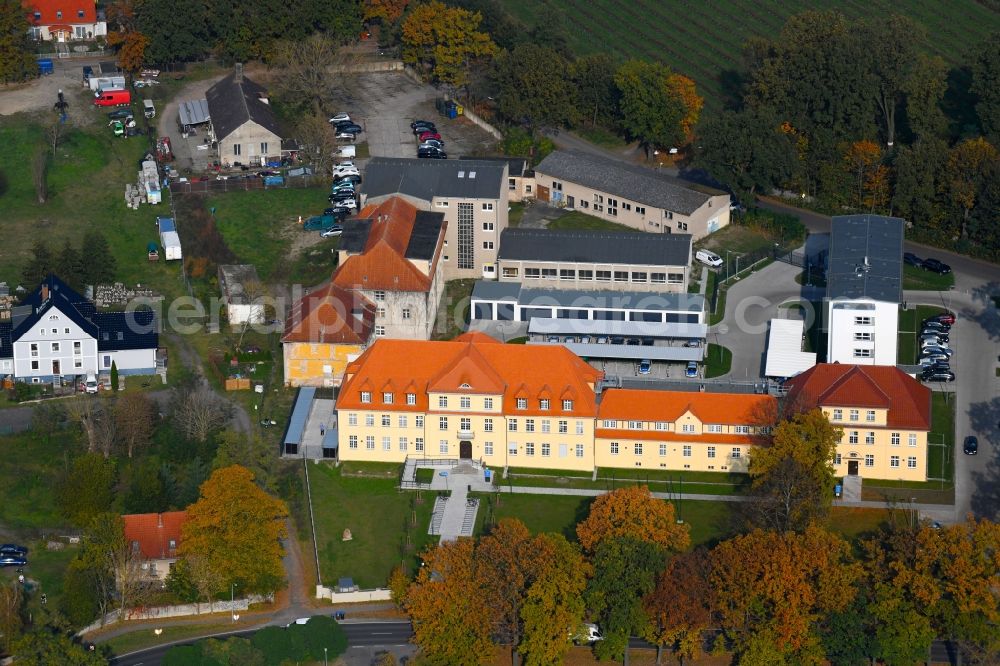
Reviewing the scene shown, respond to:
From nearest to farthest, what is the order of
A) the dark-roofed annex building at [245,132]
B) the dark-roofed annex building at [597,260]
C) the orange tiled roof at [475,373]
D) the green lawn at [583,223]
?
the orange tiled roof at [475,373], the dark-roofed annex building at [597,260], the green lawn at [583,223], the dark-roofed annex building at [245,132]

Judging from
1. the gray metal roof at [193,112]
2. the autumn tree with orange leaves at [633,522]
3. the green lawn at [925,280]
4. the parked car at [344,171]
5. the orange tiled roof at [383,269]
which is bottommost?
the autumn tree with orange leaves at [633,522]

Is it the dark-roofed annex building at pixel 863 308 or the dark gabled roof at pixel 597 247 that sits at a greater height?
the dark gabled roof at pixel 597 247

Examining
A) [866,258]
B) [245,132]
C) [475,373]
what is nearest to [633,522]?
[475,373]

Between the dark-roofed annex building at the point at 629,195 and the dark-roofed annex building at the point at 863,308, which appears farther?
the dark-roofed annex building at the point at 629,195

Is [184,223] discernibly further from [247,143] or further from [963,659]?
[963,659]

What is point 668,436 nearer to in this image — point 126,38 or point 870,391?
point 870,391

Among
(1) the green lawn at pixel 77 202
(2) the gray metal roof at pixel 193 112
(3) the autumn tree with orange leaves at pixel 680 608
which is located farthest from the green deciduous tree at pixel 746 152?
(3) the autumn tree with orange leaves at pixel 680 608

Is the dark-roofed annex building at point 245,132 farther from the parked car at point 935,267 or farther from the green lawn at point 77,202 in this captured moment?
the parked car at point 935,267
